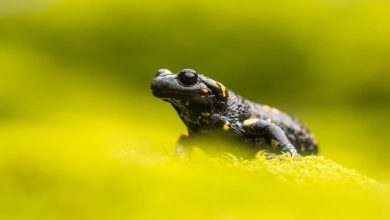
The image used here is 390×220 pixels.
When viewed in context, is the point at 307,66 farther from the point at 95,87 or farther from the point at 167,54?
the point at 95,87

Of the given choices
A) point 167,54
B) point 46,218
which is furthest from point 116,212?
point 167,54

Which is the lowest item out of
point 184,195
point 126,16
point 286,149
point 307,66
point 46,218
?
point 46,218

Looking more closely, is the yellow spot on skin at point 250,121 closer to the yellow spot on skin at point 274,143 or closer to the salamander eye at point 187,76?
Result: the yellow spot on skin at point 274,143

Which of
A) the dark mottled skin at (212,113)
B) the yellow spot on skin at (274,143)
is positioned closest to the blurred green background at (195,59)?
the dark mottled skin at (212,113)

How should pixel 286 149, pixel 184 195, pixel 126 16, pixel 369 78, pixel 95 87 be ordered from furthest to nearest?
1. pixel 126 16
2. pixel 95 87
3. pixel 369 78
4. pixel 286 149
5. pixel 184 195

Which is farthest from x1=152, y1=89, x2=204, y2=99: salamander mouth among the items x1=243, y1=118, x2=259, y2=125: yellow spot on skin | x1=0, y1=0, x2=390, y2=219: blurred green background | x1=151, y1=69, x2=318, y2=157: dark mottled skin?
x1=0, y1=0, x2=390, y2=219: blurred green background
